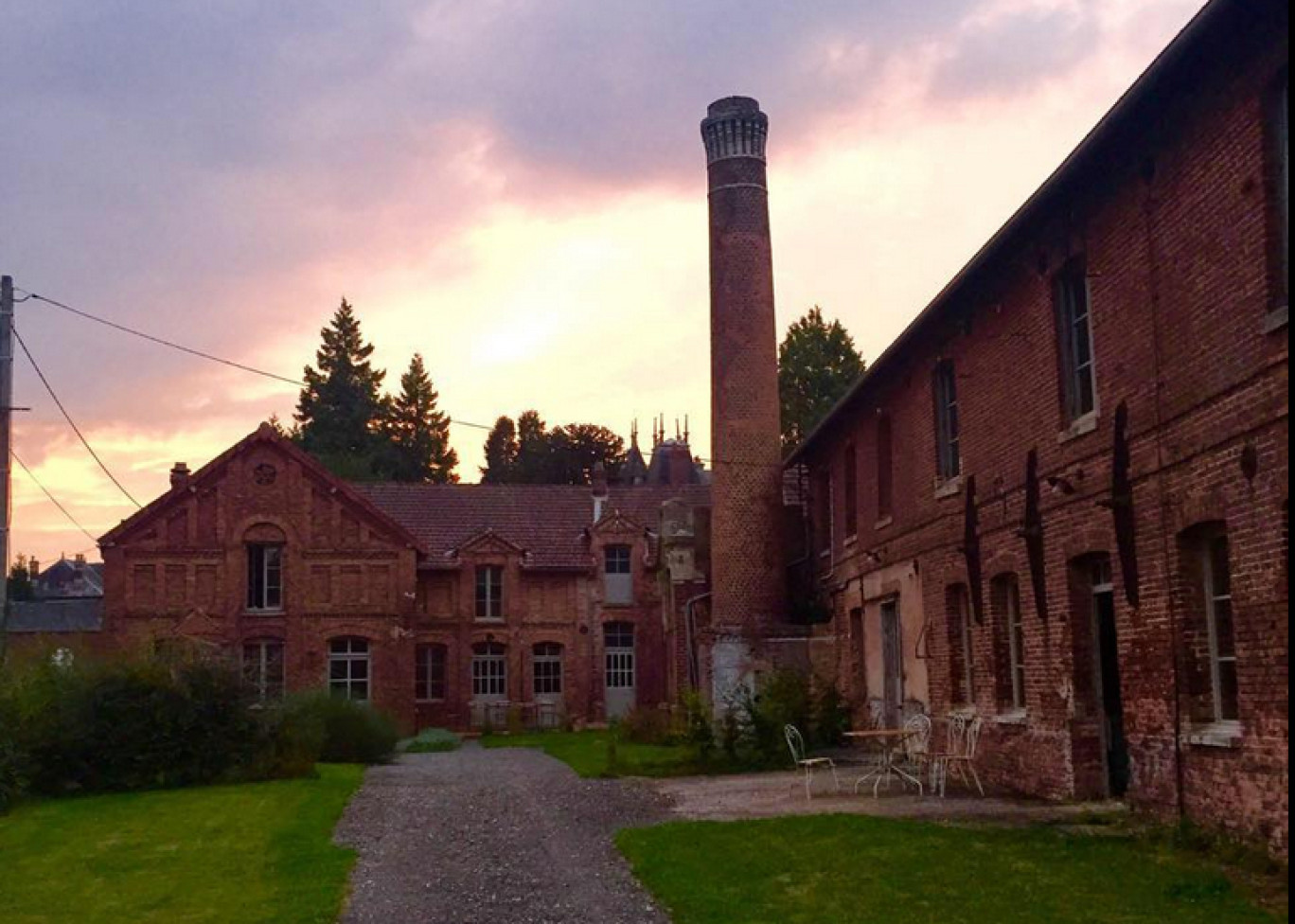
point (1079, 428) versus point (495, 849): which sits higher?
point (1079, 428)

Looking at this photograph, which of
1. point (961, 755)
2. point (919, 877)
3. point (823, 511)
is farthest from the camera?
point (823, 511)

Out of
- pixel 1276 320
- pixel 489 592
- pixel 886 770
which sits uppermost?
pixel 1276 320

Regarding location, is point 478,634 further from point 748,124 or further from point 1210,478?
point 1210,478

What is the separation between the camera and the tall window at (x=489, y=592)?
138 feet

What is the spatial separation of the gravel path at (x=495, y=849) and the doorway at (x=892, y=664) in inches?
183

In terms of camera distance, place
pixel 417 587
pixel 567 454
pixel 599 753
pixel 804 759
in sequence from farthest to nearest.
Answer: pixel 567 454, pixel 417 587, pixel 599 753, pixel 804 759

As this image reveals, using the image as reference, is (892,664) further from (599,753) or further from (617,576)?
(617,576)

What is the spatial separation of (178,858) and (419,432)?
6725 centimetres

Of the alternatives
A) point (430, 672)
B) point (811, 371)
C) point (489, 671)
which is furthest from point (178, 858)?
point (811, 371)

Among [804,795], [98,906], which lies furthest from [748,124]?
[98,906]

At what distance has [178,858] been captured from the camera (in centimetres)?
1366

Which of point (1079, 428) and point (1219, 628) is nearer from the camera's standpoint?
point (1219, 628)

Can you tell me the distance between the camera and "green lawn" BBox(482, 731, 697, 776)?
75.4 feet

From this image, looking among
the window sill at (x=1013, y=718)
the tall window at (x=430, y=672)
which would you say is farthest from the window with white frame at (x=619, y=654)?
the window sill at (x=1013, y=718)
